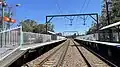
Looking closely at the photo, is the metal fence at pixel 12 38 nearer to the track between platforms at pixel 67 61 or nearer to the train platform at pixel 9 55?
the train platform at pixel 9 55

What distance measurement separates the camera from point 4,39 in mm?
12047

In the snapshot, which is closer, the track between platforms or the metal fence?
the metal fence

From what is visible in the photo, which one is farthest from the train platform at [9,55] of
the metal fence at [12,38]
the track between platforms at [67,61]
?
the track between platforms at [67,61]

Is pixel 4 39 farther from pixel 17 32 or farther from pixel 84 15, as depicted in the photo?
pixel 84 15

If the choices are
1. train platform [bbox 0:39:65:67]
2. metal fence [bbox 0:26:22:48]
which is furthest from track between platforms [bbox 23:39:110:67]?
train platform [bbox 0:39:65:67]

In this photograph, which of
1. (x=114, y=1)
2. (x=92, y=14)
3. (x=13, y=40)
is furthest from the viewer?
(x=114, y=1)

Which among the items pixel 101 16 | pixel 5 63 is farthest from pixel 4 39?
pixel 101 16

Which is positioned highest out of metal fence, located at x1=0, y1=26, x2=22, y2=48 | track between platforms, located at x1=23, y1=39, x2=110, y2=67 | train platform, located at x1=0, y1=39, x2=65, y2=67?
metal fence, located at x1=0, y1=26, x2=22, y2=48

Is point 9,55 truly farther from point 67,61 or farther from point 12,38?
point 67,61

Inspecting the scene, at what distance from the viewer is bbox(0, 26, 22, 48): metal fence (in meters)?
12.1

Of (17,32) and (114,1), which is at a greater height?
(114,1)

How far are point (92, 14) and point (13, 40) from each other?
124 feet

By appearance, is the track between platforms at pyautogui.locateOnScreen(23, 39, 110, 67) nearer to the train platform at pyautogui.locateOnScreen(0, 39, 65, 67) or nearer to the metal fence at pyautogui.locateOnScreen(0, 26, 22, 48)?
the metal fence at pyautogui.locateOnScreen(0, 26, 22, 48)

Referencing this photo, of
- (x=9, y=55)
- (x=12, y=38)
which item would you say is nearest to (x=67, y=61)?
(x=12, y=38)
